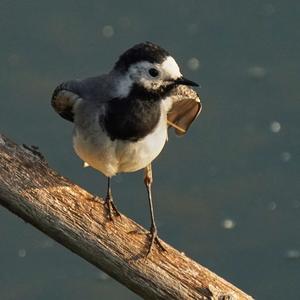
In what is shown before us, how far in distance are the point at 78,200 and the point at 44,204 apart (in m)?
0.18

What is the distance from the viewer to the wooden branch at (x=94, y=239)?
544 cm

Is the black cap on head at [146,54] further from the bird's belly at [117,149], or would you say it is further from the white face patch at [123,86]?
the bird's belly at [117,149]

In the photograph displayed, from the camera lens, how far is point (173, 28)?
9.12 m

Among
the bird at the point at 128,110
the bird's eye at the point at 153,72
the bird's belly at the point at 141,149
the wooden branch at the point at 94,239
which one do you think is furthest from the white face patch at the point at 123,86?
the wooden branch at the point at 94,239

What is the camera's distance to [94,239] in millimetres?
5469

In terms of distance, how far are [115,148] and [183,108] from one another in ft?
2.10

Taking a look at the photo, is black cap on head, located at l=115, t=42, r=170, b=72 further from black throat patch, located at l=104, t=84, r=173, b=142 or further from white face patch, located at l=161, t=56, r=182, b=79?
black throat patch, located at l=104, t=84, r=173, b=142

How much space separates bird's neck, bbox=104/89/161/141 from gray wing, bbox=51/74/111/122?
74 millimetres

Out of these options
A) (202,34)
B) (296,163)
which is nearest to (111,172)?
(296,163)

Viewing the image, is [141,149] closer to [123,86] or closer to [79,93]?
[123,86]

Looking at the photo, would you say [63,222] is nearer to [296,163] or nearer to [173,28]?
[296,163]

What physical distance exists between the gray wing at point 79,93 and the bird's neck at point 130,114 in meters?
0.07

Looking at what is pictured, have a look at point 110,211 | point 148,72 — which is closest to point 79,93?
point 148,72

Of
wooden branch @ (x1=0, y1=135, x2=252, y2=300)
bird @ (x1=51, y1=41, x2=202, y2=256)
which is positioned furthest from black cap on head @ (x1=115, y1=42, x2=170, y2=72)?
wooden branch @ (x1=0, y1=135, x2=252, y2=300)
